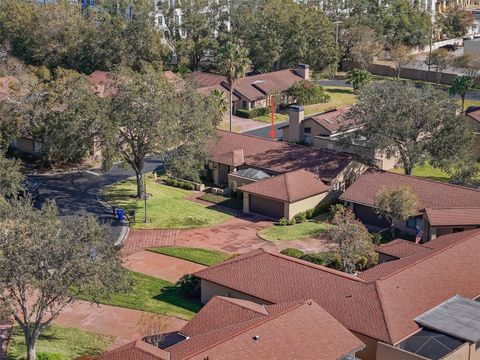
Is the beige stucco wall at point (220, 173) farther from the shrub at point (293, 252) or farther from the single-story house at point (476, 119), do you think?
the single-story house at point (476, 119)

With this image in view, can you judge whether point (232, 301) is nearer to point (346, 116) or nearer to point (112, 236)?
point (112, 236)

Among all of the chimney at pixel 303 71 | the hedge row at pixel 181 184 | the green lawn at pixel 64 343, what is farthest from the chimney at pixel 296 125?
the green lawn at pixel 64 343

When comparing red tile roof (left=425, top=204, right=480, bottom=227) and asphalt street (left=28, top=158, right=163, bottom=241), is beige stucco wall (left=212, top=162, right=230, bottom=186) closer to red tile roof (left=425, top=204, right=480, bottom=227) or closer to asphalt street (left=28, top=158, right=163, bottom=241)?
asphalt street (left=28, top=158, right=163, bottom=241)

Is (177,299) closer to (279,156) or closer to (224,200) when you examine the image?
(224,200)

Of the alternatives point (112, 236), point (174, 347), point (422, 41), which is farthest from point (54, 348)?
point (422, 41)

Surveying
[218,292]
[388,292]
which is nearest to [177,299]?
[218,292]

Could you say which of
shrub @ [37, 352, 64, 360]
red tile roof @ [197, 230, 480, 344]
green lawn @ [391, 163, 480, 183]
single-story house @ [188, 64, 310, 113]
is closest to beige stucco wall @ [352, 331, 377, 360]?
red tile roof @ [197, 230, 480, 344]

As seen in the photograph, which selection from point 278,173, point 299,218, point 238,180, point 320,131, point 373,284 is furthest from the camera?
point 320,131
